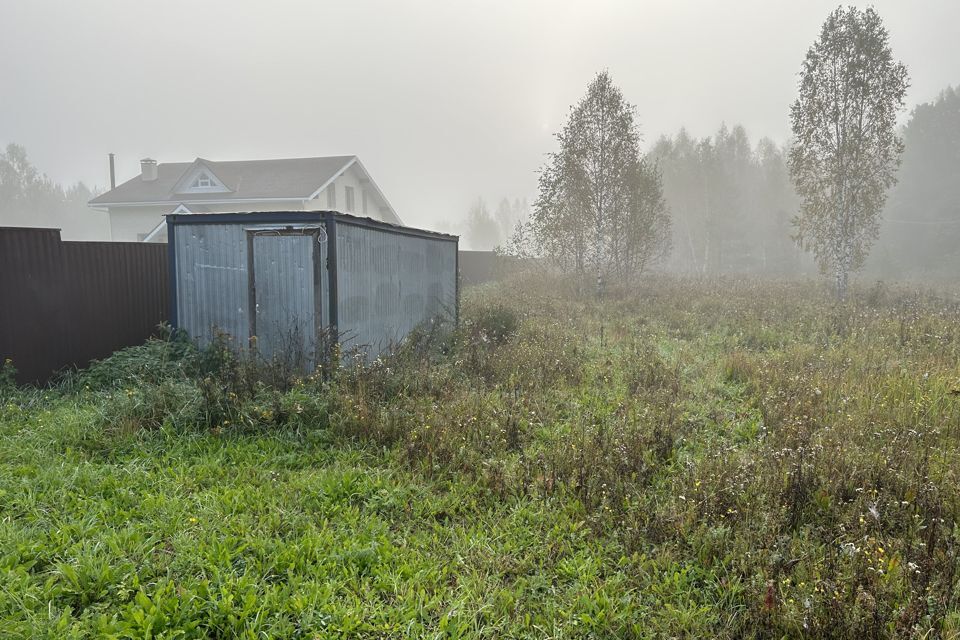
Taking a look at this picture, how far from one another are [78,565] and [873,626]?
445 cm

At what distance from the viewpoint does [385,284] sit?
28.3 feet

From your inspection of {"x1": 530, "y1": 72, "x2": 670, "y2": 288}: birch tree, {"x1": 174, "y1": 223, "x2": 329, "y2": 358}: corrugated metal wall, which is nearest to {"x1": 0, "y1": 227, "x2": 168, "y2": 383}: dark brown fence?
{"x1": 174, "y1": 223, "x2": 329, "y2": 358}: corrugated metal wall

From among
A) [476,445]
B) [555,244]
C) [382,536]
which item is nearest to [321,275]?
[476,445]

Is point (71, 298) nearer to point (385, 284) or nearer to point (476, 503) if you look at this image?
point (385, 284)

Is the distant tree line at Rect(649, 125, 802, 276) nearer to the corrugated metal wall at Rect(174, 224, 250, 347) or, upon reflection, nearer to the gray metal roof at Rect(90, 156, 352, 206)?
the gray metal roof at Rect(90, 156, 352, 206)

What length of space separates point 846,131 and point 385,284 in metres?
19.0

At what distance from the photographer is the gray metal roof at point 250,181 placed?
25.0 m

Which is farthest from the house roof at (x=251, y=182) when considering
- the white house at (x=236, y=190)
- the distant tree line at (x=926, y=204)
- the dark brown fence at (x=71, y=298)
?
the distant tree line at (x=926, y=204)

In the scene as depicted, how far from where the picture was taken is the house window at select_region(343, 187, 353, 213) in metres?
27.6

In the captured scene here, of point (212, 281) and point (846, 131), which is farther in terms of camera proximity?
point (846, 131)

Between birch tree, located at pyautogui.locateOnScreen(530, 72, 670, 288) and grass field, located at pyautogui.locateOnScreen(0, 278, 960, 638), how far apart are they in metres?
13.7

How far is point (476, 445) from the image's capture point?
5004 millimetres

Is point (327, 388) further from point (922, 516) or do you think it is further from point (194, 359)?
point (922, 516)

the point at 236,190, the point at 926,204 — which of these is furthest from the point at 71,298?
the point at 926,204
